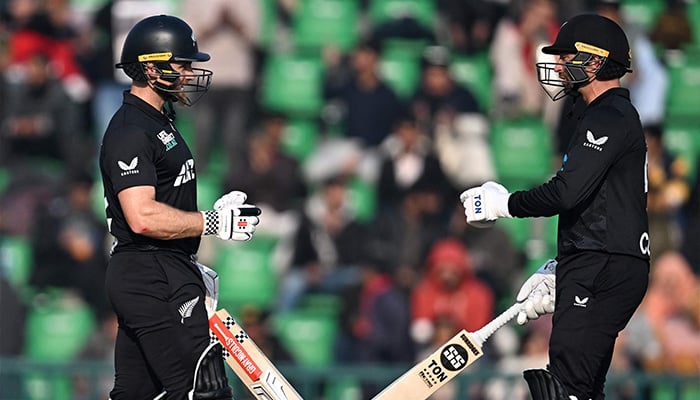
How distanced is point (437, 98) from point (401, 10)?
1.22m

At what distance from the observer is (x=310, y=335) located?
11141 mm

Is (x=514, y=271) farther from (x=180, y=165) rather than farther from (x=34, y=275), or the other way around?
(x=180, y=165)

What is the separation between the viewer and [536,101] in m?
12.3

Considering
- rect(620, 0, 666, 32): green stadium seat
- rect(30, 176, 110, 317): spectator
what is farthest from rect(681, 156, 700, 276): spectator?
rect(30, 176, 110, 317): spectator

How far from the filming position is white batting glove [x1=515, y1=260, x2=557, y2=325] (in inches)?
249

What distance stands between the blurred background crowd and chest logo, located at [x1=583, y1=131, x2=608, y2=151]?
15.2 feet

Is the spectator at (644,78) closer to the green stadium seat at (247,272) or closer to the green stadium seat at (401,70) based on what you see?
the green stadium seat at (401,70)

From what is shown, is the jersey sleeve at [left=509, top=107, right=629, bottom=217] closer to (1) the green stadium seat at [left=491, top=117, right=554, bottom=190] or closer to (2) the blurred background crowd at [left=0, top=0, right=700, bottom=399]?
(2) the blurred background crowd at [left=0, top=0, right=700, bottom=399]

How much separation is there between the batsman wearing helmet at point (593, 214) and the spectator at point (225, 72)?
6.04 metres

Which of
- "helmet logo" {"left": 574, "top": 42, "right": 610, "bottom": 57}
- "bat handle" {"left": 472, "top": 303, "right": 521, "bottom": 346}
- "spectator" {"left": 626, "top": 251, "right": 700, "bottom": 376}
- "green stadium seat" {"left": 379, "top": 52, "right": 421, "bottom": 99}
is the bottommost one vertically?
"spectator" {"left": 626, "top": 251, "right": 700, "bottom": 376}

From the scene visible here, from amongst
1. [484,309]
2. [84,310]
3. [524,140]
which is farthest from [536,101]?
[84,310]

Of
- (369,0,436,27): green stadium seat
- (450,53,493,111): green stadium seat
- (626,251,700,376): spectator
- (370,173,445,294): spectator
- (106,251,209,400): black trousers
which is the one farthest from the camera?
(369,0,436,27): green stadium seat

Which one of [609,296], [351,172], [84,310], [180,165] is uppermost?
[180,165]

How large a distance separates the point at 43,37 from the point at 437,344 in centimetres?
470
